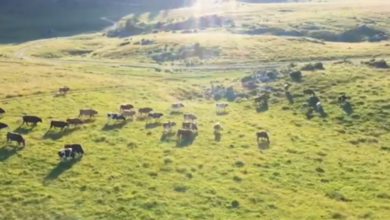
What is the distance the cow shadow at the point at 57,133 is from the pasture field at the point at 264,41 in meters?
46.1

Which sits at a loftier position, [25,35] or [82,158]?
[25,35]

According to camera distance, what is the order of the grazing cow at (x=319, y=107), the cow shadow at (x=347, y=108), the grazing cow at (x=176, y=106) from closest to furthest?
the cow shadow at (x=347, y=108), the grazing cow at (x=176, y=106), the grazing cow at (x=319, y=107)

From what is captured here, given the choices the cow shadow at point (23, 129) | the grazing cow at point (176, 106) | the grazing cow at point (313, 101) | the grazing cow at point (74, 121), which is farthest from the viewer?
the grazing cow at point (313, 101)

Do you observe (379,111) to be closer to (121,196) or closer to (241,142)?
(241,142)

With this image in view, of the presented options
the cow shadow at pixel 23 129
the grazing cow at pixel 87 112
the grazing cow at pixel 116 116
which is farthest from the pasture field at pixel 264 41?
the cow shadow at pixel 23 129

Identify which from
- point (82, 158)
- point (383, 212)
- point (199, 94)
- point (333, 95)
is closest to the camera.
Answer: point (383, 212)

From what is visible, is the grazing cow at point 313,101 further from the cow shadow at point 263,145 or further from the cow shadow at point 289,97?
the cow shadow at point 263,145

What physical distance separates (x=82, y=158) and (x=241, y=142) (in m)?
14.1

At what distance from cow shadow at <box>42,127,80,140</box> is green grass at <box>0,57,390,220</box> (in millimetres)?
331

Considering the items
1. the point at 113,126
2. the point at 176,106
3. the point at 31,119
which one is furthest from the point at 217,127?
the point at 31,119

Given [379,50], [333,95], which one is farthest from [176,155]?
[379,50]

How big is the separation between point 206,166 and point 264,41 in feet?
226

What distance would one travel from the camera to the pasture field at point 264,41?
92.2 metres

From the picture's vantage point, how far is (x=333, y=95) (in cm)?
6069
